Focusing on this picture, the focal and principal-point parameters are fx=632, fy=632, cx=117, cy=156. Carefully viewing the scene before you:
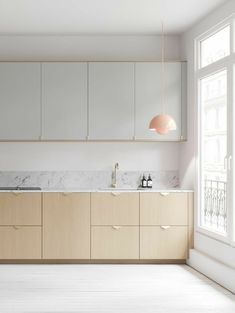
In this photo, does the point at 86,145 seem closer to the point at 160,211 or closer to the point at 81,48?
the point at 81,48

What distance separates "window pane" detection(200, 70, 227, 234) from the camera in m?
6.80

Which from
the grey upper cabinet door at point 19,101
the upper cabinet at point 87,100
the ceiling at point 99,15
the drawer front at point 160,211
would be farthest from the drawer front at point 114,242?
the ceiling at point 99,15

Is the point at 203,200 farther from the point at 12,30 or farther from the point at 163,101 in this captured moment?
the point at 12,30

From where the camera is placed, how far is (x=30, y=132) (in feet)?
26.0

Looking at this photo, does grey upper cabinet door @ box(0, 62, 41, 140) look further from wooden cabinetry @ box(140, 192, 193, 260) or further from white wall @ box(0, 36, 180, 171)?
wooden cabinetry @ box(140, 192, 193, 260)

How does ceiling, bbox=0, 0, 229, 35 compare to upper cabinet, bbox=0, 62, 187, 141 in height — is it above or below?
above

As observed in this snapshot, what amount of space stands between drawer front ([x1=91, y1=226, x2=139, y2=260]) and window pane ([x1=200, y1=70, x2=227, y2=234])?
93 cm

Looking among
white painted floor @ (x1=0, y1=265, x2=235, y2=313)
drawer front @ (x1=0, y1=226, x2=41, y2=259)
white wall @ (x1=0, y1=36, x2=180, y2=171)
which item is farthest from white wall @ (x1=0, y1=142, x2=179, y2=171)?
white painted floor @ (x1=0, y1=265, x2=235, y2=313)

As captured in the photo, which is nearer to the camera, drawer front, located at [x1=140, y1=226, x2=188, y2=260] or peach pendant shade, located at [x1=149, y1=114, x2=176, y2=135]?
peach pendant shade, located at [x1=149, y1=114, x2=176, y2=135]

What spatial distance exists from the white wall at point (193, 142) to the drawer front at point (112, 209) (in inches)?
32.3

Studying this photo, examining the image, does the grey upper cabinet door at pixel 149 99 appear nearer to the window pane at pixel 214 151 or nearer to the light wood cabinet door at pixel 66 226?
the window pane at pixel 214 151

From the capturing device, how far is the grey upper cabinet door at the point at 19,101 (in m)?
7.91

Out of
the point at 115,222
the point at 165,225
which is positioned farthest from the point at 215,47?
the point at 115,222

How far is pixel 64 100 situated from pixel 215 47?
2.04 metres
